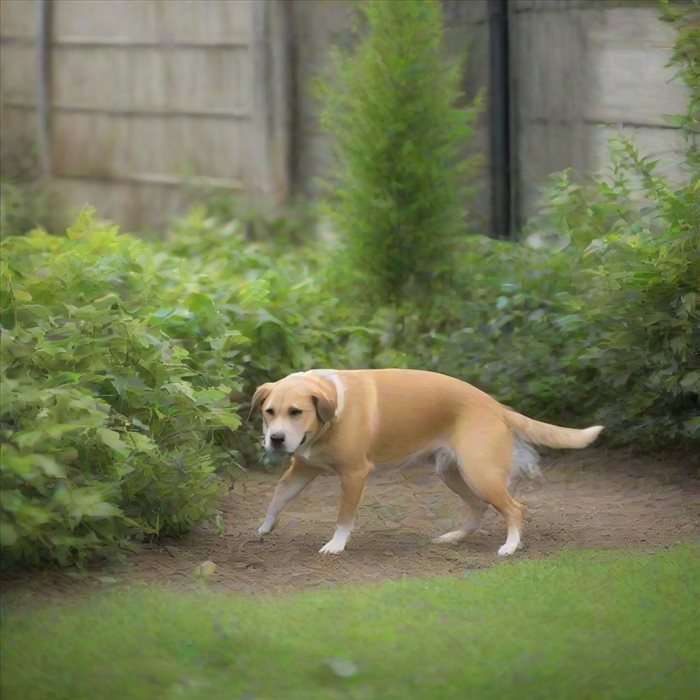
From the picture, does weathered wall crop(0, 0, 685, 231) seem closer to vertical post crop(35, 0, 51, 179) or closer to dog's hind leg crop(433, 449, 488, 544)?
vertical post crop(35, 0, 51, 179)

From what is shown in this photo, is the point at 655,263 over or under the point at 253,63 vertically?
under

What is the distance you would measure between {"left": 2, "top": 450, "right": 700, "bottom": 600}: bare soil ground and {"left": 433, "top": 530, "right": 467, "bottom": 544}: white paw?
5 cm

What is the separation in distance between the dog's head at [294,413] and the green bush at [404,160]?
9.69ft

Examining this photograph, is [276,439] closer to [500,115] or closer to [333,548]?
[333,548]

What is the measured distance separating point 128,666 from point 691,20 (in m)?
4.66

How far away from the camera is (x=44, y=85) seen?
46.7ft

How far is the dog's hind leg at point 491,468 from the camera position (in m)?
5.95

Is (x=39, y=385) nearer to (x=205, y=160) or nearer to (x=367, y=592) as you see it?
(x=367, y=592)

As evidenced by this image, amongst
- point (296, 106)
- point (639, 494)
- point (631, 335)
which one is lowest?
point (639, 494)

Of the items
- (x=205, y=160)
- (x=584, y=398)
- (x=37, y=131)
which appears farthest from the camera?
(x=37, y=131)

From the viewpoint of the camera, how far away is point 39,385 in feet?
17.2

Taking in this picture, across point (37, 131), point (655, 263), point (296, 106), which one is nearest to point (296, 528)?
point (655, 263)

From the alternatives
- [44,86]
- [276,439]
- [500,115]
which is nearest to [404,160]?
[500,115]

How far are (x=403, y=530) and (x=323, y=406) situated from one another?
93cm
